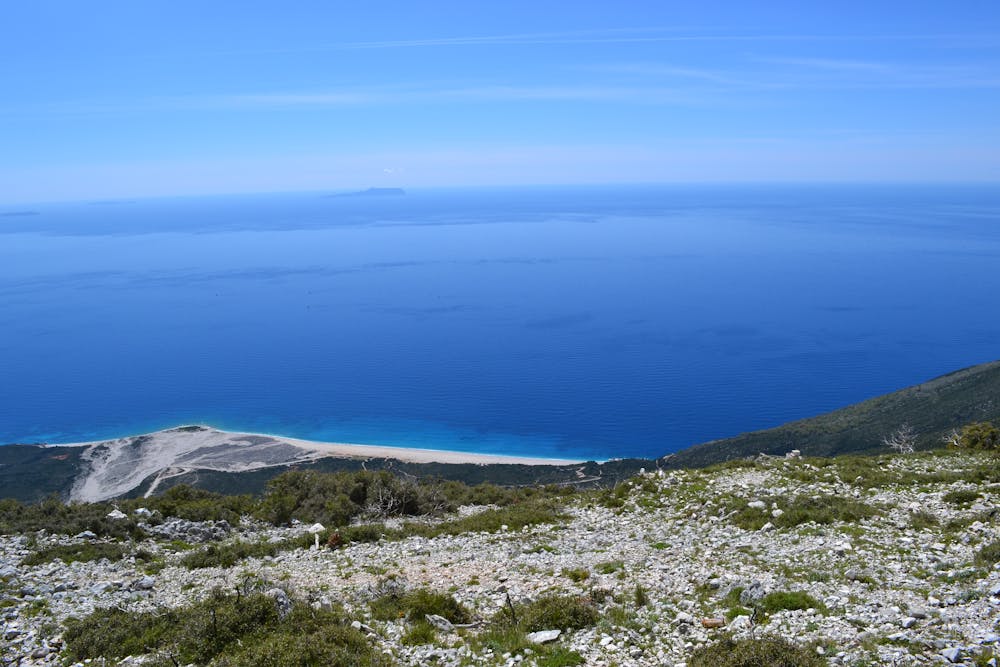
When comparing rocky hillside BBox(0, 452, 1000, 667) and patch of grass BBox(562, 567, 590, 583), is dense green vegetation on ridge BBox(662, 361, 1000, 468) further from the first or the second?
patch of grass BBox(562, 567, 590, 583)

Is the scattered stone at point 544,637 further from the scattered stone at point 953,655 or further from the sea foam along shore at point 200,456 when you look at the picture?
the sea foam along shore at point 200,456

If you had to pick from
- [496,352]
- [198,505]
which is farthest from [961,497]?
[496,352]

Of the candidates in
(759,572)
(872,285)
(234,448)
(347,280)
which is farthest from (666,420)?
(347,280)

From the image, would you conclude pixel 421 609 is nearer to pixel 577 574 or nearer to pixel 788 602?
pixel 577 574

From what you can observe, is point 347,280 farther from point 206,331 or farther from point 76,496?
point 76,496

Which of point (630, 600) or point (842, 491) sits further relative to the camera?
point (842, 491)

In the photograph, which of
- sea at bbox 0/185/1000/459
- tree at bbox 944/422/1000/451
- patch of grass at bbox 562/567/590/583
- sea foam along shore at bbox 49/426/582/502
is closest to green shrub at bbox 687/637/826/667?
patch of grass at bbox 562/567/590/583

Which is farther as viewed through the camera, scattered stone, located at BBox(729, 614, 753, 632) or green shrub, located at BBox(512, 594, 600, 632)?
green shrub, located at BBox(512, 594, 600, 632)
